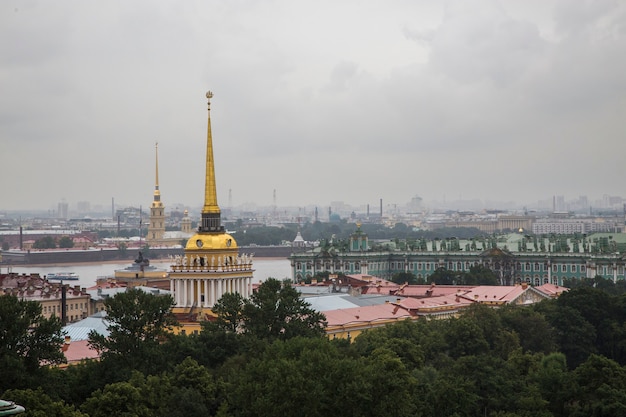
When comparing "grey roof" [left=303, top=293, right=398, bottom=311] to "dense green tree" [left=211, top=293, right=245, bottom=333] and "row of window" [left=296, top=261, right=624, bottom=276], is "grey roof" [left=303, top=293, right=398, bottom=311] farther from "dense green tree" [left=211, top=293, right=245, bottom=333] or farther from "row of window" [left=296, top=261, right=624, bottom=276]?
"row of window" [left=296, top=261, right=624, bottom=276]

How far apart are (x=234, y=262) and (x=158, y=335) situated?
1059cm

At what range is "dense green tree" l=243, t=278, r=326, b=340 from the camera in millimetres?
31344

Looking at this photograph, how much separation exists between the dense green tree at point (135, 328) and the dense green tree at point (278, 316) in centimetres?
276

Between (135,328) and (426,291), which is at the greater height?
(135,328)

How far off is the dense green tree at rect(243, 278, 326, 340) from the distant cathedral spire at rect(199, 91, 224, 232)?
7.86 metres

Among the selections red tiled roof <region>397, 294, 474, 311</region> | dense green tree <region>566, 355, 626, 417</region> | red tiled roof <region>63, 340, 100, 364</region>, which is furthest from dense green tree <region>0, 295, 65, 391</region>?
red tiled roof <region>397, 294, 474, 311</region>

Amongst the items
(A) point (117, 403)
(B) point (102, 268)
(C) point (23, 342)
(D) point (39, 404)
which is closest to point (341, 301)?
(C) point (23, 342)

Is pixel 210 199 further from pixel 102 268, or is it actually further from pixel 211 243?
pixel 102 268

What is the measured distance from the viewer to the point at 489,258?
3206 inches

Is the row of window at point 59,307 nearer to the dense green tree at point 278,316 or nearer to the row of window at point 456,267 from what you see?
the dense green tree at point 278,316

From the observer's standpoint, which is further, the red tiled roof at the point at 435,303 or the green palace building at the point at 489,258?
the green palace building at the point at 489,258

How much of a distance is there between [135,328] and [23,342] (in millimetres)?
3767

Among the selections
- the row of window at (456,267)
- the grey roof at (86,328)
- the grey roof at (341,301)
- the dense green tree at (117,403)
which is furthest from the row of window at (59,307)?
the row of window at (456,267)

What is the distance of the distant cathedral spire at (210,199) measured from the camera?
40031 mm
